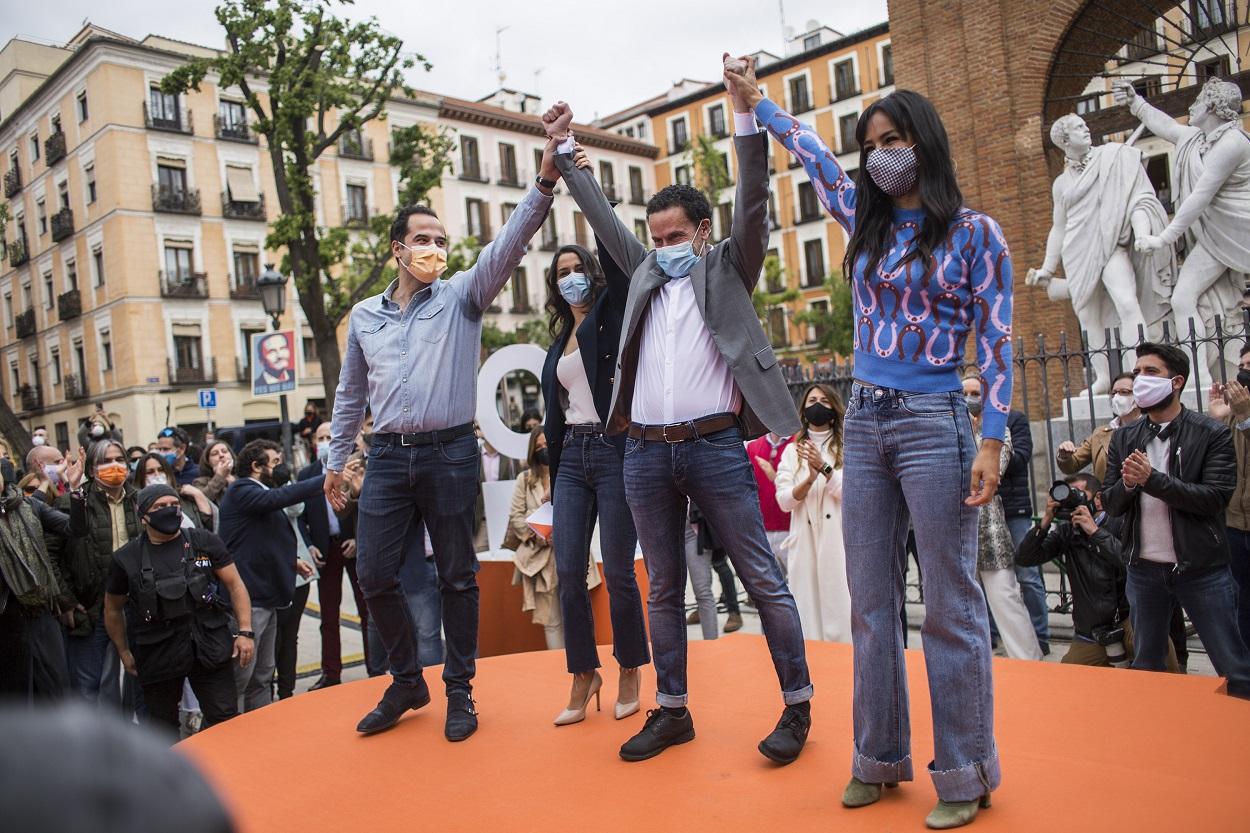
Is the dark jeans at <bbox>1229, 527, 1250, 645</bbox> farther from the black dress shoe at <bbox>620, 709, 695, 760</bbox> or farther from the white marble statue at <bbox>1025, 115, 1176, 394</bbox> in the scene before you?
the white marble statue at <bbox>1025, 115, 1176, 394</bbox>

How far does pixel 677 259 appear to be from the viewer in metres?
3.81

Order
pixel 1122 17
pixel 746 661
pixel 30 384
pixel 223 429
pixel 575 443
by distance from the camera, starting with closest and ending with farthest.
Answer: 1. pixel 575 443
2. pixel 746 661
3. pixel 1122 17
4. pixel 223 429
5. pixel 30 384

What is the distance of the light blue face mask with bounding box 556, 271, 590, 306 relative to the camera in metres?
4.41

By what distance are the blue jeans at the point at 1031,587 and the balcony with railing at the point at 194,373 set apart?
36.0 meters

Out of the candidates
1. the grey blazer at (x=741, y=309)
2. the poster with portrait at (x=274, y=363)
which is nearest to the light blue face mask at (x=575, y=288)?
the grey blazer at (x=741, y=309)

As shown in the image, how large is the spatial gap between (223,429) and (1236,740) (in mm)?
38280

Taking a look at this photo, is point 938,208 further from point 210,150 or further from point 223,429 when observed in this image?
point 210,150

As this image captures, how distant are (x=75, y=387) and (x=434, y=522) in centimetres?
4182

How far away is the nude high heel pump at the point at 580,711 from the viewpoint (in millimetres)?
4191

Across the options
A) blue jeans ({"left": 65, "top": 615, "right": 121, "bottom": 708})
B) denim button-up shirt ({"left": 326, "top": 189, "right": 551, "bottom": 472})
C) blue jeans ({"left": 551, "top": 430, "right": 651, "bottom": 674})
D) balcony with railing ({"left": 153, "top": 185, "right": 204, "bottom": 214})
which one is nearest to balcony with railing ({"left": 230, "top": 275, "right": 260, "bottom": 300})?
balcony with railing ({"left": 153, "top": 185, "right": 204, "bottom": 214})

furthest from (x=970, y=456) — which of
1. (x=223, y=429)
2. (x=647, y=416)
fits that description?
(x=223, y=429)

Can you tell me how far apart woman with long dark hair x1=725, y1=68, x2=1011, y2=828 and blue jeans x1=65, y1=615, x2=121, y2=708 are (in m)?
5.66

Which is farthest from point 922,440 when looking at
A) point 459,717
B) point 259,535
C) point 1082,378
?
point 1082,378

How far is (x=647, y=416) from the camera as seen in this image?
3736 mm
